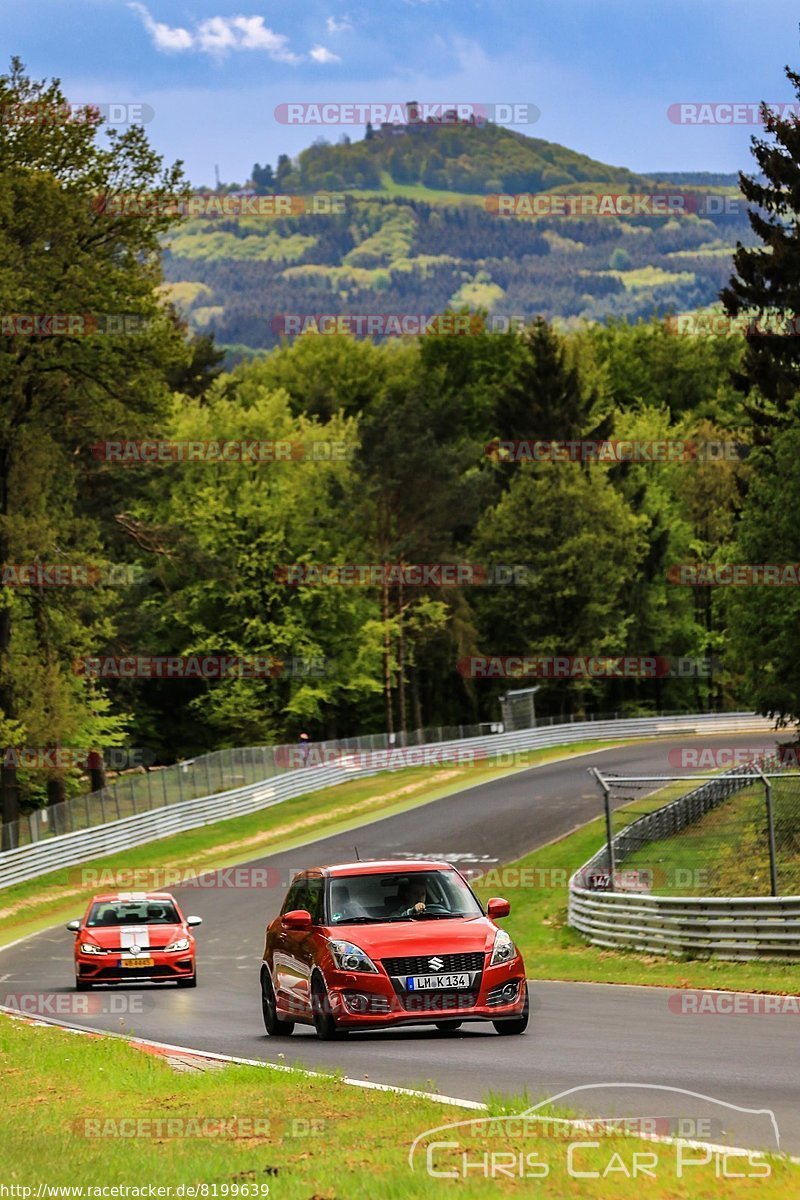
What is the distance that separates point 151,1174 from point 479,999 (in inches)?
285

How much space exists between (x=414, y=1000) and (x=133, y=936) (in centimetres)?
1147

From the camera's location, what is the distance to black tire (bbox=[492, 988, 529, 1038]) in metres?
15.3

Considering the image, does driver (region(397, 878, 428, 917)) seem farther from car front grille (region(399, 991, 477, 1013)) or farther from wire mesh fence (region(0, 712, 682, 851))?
wire mesh fence (region(0, 712, 682, 851))

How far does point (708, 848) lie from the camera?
25641 mm

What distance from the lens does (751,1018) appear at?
52.9 feet

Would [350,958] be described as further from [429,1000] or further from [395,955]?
[429,1000]

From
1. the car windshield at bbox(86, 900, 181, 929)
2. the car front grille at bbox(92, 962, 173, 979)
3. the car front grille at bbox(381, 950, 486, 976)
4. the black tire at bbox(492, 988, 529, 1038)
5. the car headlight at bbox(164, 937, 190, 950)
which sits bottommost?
the car front grille at bbox(92, 962, 173, 979)

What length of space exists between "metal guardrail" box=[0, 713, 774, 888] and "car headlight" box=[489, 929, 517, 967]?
107 feet

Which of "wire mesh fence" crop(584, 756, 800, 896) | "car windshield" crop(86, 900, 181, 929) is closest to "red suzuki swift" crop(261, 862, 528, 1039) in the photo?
"wire mesh fence" crop(584, 756, 800, 896)

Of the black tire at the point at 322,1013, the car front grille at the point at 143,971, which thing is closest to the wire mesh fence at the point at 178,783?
the car front grille at the point at 143,971

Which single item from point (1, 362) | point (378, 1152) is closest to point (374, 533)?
point (1, 362)

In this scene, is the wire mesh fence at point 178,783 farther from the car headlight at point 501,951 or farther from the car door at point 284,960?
the car headlight at point 501,951

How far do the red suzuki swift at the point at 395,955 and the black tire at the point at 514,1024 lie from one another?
0.01 m

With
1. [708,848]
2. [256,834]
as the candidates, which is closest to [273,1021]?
[708,848]
